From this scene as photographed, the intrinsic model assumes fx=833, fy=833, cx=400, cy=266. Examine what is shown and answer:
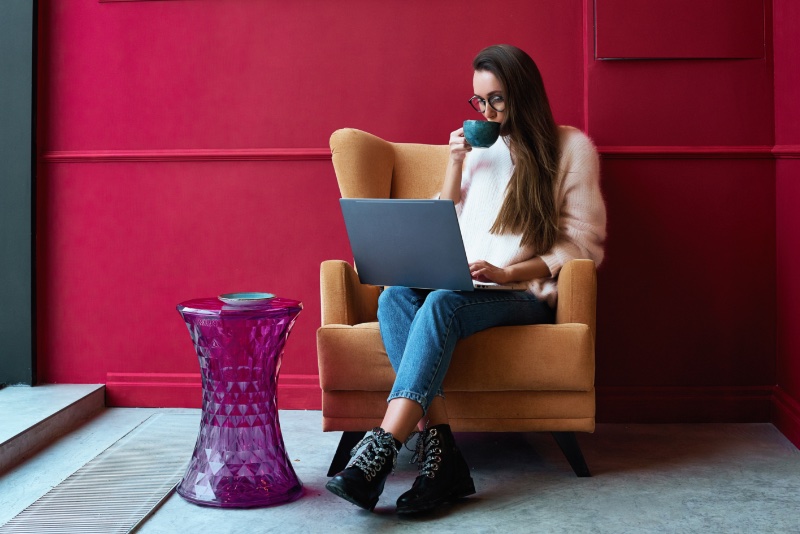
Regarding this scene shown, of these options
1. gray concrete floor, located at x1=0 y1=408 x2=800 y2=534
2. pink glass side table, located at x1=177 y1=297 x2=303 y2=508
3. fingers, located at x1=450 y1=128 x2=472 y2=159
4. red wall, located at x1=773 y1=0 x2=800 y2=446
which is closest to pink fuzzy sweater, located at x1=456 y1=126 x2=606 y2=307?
fingers, located at x1=450 y1=128 x2=472 y2=159

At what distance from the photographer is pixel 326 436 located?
2592mm

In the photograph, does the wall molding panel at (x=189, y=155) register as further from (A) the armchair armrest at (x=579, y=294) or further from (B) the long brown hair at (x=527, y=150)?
(A) the armchair armrest at (x=579, y=294)

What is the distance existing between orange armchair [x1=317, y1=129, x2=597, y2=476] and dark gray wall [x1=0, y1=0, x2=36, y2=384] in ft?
4.26

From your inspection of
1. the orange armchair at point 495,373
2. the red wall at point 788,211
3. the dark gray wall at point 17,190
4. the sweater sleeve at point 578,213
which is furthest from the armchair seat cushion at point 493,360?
the dark gray wall at point 17,190

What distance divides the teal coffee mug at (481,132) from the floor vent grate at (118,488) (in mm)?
1172

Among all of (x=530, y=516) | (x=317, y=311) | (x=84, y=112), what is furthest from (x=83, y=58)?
(x=530, y=516)

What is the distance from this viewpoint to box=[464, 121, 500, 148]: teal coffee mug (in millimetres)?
2166

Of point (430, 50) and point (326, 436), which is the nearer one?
point (326, 436)

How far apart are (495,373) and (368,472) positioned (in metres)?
0.46

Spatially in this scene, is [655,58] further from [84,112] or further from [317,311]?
[84,112]

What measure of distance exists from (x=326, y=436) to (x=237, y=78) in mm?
1271

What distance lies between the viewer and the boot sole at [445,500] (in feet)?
6.15

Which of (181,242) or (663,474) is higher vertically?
(181,242)

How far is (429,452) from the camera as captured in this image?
77.4 inches
